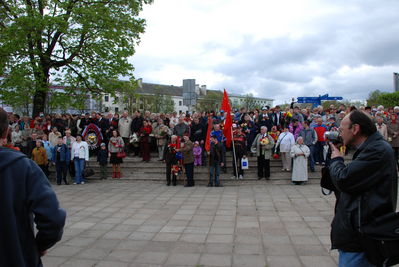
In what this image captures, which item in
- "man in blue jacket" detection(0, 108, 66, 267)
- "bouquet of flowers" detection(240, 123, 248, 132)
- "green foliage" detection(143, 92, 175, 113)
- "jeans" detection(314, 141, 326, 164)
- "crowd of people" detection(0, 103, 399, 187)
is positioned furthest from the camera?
"green foliage" detection(143, 92, 175, 113)

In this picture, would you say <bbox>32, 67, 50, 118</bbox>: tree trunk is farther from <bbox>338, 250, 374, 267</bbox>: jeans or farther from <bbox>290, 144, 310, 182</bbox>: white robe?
<bbox>338, 250, 374, 267</bbox>: jeans

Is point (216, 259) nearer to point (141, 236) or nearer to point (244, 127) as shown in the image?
point (141, 236)

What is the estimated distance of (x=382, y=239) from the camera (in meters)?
2.04

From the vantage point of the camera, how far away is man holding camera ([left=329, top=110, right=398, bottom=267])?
2.17 metres

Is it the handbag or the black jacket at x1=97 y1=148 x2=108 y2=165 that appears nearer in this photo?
the handbag

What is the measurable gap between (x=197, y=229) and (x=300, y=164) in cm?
635

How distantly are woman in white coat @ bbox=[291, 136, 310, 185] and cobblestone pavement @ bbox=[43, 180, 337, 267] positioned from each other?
3.02 ft

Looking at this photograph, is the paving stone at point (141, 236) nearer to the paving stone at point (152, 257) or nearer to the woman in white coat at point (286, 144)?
the paving stone at point (152, 257)

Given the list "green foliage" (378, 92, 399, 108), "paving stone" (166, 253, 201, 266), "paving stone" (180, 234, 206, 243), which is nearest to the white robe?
"paving stone" (180, 234, 206, 243)

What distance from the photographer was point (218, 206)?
324 inches

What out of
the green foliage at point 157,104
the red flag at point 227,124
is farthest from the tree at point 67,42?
the green foliage at point 157,104

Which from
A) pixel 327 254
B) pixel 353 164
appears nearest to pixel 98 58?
pixel 327 254

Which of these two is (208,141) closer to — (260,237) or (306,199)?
(306,199)

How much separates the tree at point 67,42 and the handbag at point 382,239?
1616cm
